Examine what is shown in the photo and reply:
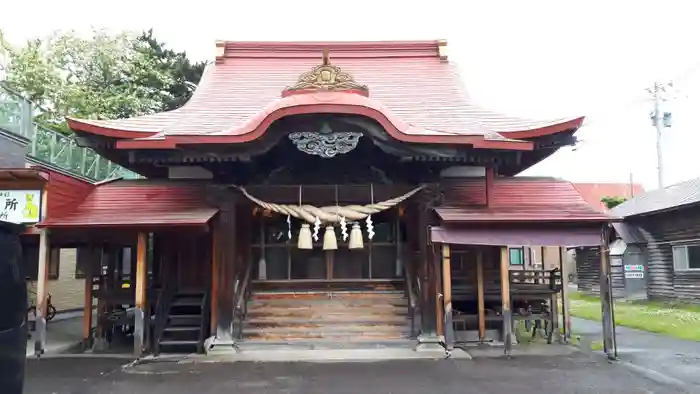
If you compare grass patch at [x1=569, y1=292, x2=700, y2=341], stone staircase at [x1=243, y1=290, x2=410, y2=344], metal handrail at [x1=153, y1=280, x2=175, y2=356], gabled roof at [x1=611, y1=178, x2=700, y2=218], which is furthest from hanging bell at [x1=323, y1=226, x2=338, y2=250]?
gabled roof at [x1=611, y1=178, x2=700, y2=218]

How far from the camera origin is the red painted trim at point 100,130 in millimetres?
10438

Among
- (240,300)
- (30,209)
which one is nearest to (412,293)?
(240,300)

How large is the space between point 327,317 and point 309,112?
3874mm

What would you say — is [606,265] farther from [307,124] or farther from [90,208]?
[90,208]

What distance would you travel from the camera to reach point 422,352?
33.9 feet

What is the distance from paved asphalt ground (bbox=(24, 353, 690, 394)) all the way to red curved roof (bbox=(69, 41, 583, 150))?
3516 millimetres

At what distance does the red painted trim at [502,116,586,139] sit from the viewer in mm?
10594

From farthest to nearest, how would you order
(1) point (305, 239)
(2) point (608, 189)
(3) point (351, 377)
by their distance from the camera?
(2) point (608, 189), (1) point (305, 239), (3) point (351, 377)

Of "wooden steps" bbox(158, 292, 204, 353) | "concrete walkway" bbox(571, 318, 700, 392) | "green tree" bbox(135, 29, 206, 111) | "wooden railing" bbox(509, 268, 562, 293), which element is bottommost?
"concrete walkway" bbox(571, 318, 700, 392)

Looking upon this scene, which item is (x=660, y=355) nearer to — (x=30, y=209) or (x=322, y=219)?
(x=322, y=219)

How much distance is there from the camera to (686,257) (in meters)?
20.6

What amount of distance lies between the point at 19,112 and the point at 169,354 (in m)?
6.51

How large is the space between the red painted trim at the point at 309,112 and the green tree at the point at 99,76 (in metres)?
16.7

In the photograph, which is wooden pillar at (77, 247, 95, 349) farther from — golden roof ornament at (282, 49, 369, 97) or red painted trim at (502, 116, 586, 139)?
red painted trim at (502, 116, 586, 139)
